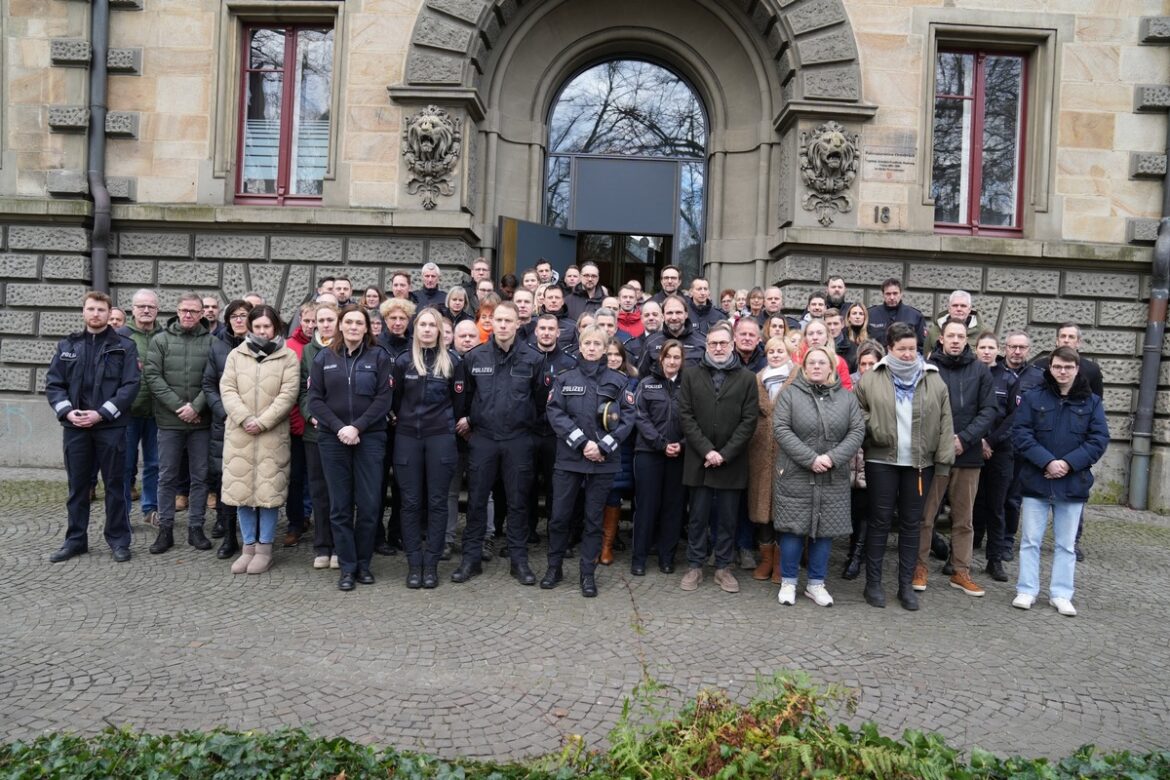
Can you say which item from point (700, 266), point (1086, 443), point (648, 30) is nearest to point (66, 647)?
point (1086, 443)

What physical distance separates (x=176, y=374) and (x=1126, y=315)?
11.3 metres

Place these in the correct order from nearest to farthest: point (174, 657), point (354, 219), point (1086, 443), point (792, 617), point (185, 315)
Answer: point (174, 657)
point (792, 617)
point (1086, 443)
point (185, 315)
point (354, 219)

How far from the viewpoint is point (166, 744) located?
311cm

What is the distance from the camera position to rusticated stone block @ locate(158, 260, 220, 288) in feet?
A: 34.6

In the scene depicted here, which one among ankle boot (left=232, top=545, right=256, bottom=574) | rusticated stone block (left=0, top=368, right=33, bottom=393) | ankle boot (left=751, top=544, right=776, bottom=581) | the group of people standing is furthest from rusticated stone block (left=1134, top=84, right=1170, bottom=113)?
rusticated stone block (left=0, top=368, right=33, bottom=393)

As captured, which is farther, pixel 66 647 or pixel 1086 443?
pixel 1086 443

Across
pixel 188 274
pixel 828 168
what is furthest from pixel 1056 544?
pixel 188 274

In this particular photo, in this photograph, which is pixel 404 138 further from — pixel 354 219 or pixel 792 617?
pixel 792 617

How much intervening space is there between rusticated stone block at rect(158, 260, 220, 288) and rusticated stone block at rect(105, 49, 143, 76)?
264cm

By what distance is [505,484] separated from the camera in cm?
598

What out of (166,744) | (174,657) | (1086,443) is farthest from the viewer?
(1086,443)

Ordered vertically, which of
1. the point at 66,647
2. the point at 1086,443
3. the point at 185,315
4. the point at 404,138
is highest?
the point at 404,138

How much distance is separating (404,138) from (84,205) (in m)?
4.33

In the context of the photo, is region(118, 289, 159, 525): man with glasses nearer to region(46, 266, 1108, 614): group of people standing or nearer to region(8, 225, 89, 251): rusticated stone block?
region(46, 266, 1108, 614): group of people standing
